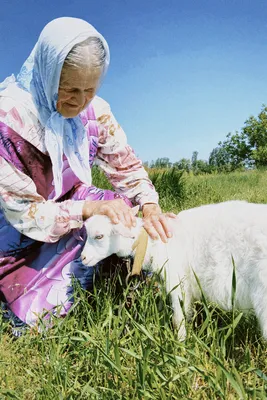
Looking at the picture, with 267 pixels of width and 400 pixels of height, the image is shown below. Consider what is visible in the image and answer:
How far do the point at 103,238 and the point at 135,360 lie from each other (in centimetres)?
70

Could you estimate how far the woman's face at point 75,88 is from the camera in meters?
2.06

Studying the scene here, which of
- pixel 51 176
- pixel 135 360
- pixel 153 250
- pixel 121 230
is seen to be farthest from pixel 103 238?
pixel 135 360

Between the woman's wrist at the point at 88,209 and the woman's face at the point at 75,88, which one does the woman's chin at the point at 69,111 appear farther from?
the woman's wrist at the point at 88,209

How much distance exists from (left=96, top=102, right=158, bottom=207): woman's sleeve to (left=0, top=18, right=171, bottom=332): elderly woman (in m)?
0.03

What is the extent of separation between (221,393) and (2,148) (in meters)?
1.50

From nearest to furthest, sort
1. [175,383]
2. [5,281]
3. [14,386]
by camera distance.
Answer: [175,383], [14,386], [5,281]

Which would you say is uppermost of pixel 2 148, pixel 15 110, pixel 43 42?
pixel 43 42

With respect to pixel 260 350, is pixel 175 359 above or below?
above

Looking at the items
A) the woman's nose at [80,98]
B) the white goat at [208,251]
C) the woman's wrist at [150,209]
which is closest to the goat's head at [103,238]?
the white goat at [208,251]

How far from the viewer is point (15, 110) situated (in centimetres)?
220

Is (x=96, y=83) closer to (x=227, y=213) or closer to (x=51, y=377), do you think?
(x=227, y=213)

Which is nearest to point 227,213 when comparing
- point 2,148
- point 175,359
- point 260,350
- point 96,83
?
point 260,350

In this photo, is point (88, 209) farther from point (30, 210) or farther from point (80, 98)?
point (80, 98)

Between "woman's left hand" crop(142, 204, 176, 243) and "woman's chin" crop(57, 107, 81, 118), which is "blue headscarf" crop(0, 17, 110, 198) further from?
"woman's left hand" crop(142, 204, 176, 243)
